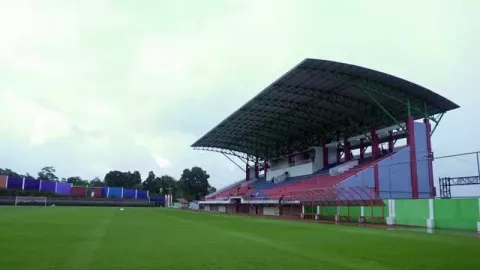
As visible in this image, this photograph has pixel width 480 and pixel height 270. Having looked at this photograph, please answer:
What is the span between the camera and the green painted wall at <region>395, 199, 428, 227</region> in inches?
1128

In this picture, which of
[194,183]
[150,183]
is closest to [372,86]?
[194,183]

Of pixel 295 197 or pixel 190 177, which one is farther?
pixel 190 177

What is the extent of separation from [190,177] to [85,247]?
129m

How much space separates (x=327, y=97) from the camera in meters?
45.4

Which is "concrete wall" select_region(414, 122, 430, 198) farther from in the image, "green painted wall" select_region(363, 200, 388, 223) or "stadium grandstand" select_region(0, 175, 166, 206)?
"stadium grandstand" select_region(0, 175, 166, 206)

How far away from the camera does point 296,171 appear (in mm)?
64562

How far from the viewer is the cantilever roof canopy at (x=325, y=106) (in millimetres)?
39281

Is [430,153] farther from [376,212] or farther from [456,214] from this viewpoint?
[456,214]

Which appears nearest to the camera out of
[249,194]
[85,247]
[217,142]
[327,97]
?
[85,247]

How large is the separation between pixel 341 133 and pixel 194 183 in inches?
3566

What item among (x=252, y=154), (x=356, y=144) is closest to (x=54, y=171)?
(x=252, y=154)

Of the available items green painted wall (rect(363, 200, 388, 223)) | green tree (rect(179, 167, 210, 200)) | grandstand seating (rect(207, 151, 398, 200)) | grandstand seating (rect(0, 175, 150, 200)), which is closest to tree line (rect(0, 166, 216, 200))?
green tree (rect(179, 167, 210, 200))

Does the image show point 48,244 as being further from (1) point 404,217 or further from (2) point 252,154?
(2) point 252,154

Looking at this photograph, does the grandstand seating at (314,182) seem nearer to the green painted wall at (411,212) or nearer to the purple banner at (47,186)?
the green painted wall at (411,212)
